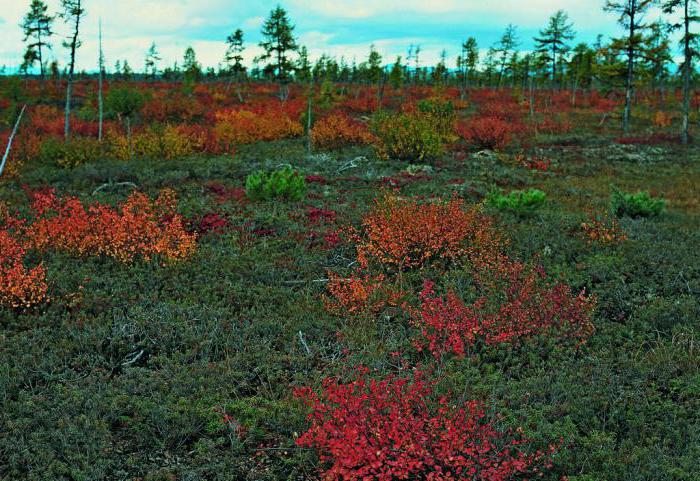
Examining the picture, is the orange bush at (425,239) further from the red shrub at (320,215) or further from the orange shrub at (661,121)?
the orange shrub at (661,121)

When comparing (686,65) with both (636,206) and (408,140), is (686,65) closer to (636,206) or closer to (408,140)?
(408,140)

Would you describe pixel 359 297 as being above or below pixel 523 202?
below

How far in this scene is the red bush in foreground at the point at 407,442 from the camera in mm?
3545

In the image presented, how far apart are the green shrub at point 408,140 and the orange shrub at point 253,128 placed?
19.1 feet

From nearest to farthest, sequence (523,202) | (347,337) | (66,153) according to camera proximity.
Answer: (347,337) → (523,202) → (66,153)

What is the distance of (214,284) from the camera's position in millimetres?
7016

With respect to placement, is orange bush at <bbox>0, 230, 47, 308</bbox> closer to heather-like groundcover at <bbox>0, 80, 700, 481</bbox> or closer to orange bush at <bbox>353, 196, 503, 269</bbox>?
heather-like groundcover at <bbox>0, 80, 700, 481</bbox>

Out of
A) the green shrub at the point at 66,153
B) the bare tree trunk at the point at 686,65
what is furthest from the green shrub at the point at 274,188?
the bare tree trunk at the point at 686,65

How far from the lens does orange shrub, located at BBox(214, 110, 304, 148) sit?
66.5 feet

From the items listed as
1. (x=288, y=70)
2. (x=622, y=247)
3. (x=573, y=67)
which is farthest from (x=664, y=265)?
(x=573, y=67)

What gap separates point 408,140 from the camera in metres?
16.4

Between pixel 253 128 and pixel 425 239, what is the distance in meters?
15.0

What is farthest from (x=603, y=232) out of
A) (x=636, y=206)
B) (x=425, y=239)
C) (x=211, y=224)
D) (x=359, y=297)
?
(x=211, y=224)

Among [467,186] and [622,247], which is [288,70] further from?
[622,247]
